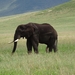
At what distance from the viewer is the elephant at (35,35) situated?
1556cm

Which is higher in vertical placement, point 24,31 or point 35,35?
point 24,31

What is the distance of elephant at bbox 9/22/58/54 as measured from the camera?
1556cm

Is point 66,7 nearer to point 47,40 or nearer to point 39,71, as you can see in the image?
point 47,40

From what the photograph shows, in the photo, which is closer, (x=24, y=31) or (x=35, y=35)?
(x=24, y=31)

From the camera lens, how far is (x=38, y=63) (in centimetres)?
1019

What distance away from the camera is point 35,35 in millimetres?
15812

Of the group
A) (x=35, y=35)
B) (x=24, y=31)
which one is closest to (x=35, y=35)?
(x=35, y=35)

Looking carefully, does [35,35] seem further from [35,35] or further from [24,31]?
[24,31]

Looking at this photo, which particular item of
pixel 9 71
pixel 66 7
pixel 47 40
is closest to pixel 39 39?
pixel 47 40

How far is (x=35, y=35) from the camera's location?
1581cm

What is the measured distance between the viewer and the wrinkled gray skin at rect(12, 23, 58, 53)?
15.6 metres

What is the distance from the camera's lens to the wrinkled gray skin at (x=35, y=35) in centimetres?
1556

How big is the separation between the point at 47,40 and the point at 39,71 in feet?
25.4

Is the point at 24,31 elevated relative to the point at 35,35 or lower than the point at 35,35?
elevated
